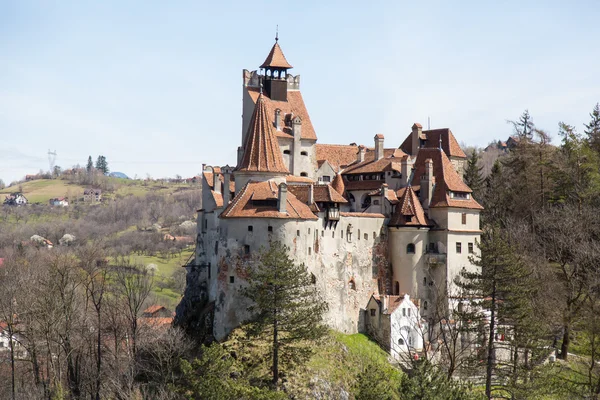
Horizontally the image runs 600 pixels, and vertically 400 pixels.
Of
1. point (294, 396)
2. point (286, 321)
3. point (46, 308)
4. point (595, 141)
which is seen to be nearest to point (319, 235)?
point (286, 321)

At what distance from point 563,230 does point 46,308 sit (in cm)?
5164

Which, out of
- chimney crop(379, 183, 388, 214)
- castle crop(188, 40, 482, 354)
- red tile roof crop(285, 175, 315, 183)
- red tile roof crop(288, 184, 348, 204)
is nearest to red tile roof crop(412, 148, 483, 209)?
castle crop(188, 40, 482, 354)

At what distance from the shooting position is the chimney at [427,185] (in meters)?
73.1

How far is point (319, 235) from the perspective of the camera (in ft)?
219

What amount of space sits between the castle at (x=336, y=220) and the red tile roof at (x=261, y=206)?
0.11m

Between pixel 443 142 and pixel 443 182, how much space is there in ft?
45.4

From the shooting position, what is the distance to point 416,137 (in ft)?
278

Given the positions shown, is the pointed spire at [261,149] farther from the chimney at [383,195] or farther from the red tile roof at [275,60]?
the red tile roof at [275,60]

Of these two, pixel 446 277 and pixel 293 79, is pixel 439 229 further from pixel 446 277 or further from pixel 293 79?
pixel 293 79

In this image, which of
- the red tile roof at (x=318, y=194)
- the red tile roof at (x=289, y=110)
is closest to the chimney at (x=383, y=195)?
the red tile roof at (x=318, y=194)

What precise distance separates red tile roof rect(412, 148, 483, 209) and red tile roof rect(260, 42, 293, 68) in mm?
19505

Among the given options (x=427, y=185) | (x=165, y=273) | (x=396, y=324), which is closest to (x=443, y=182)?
(x=427, y=185)

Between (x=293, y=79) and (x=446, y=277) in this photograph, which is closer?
(x=446, y=277)

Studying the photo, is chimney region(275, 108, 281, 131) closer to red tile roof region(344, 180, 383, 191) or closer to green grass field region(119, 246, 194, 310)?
red tile roof region(344, 180, 383, 191)
